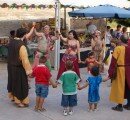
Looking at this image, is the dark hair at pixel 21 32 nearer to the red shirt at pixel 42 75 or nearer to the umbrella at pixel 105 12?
the red shirt at pixel 42 75

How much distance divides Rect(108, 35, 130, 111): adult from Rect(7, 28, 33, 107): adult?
1746 mm

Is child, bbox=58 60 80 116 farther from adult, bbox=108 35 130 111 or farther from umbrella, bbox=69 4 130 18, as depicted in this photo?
umbrella, bbox=69 4 130 18

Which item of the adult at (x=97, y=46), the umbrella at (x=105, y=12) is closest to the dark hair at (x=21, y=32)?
the adult at (x=97, y=46)

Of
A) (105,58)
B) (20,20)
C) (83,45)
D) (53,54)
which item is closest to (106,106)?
(105,58)

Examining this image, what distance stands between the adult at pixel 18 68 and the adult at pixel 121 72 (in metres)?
1.75

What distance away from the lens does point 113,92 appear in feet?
28.2

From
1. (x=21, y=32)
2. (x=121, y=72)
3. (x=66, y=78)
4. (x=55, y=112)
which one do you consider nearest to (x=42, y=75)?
(x=66, y=78)

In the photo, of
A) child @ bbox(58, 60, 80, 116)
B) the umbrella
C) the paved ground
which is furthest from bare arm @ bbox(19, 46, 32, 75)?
the umbrella

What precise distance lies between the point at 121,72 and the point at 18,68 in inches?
83.1

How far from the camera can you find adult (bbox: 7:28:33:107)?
8414 millimetres

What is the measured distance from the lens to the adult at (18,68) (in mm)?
8414

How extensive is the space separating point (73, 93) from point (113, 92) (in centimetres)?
102

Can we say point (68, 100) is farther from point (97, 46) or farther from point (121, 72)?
point (97, 46)

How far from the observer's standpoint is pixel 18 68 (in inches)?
337
